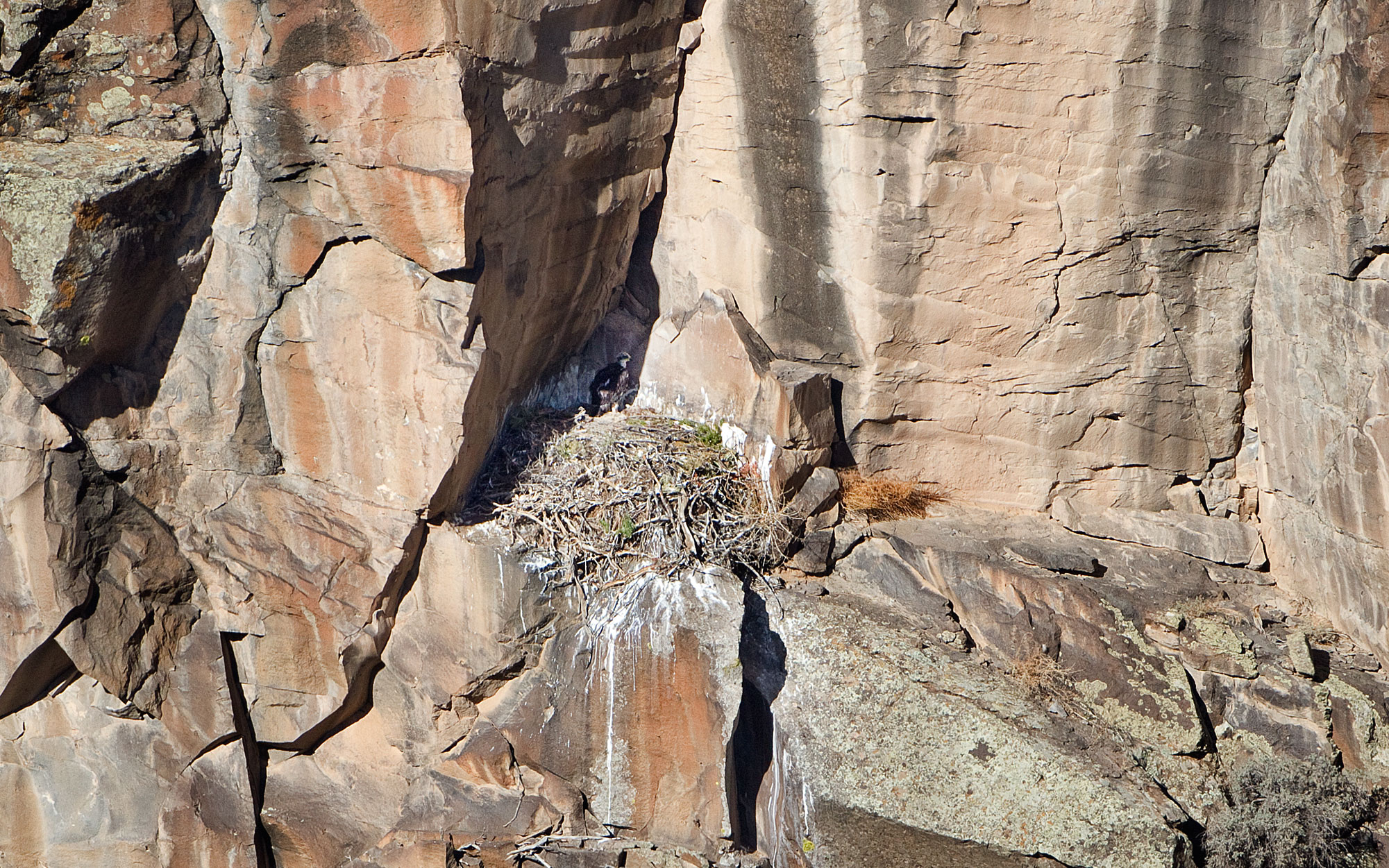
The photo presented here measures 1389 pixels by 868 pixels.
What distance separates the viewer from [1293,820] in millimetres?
4402

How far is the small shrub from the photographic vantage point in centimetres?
436

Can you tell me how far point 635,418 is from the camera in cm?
606

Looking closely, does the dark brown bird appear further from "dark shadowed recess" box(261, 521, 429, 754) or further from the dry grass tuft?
the dry grass tuft

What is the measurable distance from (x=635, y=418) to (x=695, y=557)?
40.4 inches

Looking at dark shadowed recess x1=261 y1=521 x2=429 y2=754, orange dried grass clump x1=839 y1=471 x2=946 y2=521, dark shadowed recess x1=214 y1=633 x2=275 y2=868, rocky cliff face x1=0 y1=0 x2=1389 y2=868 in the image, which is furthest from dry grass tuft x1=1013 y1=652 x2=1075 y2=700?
dark shadowed recess x1=214 y1=633 x2=275 y2=868

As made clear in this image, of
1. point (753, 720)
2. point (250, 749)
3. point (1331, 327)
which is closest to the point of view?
point (1331, 327)

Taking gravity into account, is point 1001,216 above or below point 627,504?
above

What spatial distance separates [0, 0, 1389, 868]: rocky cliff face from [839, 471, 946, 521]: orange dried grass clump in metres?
0.14

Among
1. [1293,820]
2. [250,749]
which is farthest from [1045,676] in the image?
[250,749]

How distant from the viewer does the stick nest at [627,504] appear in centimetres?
538

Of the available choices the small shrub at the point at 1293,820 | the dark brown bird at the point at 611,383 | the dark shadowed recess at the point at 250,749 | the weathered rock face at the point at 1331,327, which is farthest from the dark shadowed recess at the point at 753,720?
the dark shadowed recess at the point at 250,749

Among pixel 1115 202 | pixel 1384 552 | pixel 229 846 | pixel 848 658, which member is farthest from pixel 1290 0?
pixel 229 846

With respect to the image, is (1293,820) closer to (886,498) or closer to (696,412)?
(886,498)

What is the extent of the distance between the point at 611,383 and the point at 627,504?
3.29 feet
